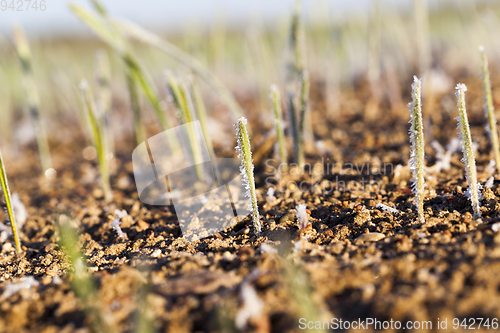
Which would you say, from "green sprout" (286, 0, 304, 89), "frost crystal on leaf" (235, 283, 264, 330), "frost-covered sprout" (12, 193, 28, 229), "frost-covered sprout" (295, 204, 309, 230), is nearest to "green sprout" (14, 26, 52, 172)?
"frost-covered sprout" (12, 193, 28, 229)

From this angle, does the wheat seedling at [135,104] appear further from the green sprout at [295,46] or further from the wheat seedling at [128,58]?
the green sprout at [295,46]

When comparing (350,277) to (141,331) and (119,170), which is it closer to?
(141,331)

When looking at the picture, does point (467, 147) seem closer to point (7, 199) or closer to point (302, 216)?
point (302, 216)

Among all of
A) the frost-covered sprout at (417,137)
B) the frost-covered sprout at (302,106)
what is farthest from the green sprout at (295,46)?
the frost-covered sprout at (417,137)

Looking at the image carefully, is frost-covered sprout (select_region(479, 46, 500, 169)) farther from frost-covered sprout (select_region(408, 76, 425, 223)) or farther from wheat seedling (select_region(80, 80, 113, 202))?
wheat seedling (select_region(80, 80, 113, 202))

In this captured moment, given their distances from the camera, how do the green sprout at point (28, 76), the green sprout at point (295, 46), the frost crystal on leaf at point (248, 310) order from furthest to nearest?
1. the green sprout at point (28, 76)
2. the green sprout at point (295, 46)
3. the frost crystal on leaf at point (248, 310)

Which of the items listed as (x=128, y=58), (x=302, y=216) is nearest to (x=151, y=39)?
(x=128, y=58)

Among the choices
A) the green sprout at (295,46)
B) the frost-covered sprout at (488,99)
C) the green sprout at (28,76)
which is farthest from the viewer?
the green sprout at (28,76)

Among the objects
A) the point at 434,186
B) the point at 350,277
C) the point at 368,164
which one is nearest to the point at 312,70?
the point at 368,164
